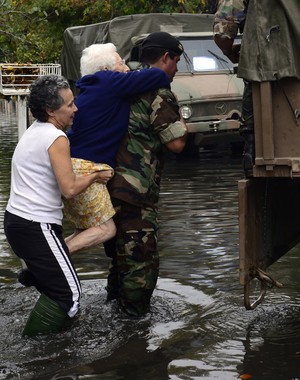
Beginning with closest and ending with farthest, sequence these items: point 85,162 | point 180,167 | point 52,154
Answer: point 52,154 < point 85,162 < point 180,167

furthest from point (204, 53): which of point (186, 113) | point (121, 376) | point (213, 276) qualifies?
point (121, 376)

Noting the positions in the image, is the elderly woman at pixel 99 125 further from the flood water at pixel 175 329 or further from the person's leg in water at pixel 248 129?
the person's leg in water at pixel 248 129

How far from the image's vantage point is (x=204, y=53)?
1681 cm

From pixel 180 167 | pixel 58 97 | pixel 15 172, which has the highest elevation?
pixel 58 97

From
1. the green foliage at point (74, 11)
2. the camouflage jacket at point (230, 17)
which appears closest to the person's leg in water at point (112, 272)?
the camouflage jacket at point (230, 17)

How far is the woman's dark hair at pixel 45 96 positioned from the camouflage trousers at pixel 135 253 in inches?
30.7

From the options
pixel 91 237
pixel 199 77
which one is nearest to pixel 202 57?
pixel 199 77

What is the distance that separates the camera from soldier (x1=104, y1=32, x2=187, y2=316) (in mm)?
6289

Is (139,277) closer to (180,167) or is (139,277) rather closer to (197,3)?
(180,167)

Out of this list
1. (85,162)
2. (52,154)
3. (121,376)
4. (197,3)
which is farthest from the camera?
(197,3)

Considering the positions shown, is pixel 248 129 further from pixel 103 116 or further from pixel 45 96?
pixel 45 96

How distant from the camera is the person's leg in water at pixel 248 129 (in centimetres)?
560

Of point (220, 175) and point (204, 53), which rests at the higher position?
point (204, 53)

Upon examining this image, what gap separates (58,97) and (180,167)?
10.6 metres
